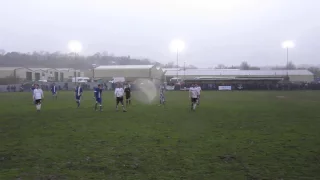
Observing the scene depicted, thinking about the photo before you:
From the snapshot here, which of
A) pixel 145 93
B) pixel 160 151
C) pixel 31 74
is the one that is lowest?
pixel 145 93

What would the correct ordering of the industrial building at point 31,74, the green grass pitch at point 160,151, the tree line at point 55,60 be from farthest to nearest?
the tree line at point 55,60 < the industrial building at point 31,74 < the green grass pitch at point 160,151

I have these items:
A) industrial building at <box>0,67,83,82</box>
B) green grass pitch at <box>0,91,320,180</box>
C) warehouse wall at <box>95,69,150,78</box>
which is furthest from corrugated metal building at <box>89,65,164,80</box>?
green grass pitch at <box>0,91,320,180</box>

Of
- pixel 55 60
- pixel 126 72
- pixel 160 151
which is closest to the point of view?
pixel 160 151

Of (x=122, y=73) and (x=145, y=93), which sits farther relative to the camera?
(x=122, y=73)

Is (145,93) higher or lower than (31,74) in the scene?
lower

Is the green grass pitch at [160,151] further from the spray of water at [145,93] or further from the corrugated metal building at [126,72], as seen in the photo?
the corrugated metal building at [126,72]

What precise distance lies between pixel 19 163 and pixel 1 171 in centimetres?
68

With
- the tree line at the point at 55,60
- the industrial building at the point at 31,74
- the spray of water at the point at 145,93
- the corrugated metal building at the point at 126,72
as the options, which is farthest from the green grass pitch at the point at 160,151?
the tree line at the point at 55,60

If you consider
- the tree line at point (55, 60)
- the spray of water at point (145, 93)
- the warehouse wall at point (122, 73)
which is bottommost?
the spray of water at point (145, 93)

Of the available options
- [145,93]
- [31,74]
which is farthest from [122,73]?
[145,93]

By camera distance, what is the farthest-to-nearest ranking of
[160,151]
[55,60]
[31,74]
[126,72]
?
1. [55,60]
2. [31,74]
3. [126,72]
4. [160,151]

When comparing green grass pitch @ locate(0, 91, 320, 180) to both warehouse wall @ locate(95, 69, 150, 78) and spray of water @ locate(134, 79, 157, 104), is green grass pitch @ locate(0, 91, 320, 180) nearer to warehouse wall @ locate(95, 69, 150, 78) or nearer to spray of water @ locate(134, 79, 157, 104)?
spray of water @ locate(134, 79, 157, 104)

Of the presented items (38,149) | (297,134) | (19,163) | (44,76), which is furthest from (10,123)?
(44,76)

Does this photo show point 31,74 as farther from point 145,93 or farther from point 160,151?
point 160,151
